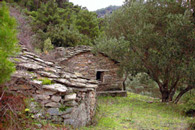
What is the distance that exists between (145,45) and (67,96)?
6064 mm

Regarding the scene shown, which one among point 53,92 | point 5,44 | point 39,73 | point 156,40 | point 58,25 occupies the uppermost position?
point 58,25

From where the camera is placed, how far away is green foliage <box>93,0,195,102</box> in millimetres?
8195

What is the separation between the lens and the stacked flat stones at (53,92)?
445cm

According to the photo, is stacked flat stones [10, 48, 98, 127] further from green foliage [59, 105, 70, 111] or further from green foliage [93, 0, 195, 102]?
green foliage [93, 0, 195, 102]

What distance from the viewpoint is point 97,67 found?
12164mm

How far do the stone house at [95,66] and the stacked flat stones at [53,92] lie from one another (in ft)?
18.6

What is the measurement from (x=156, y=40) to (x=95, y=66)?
15.3ft

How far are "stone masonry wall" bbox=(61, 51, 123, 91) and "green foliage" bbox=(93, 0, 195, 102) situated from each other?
4.53 feet

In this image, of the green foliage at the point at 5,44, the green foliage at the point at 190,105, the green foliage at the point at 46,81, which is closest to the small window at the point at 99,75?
the green foliage at the point at 190,105

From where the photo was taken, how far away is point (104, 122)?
20.7 ft

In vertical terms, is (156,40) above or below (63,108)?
above

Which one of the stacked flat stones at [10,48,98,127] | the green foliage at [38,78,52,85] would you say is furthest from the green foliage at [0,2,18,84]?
the green foliage at [38,78,52,85]

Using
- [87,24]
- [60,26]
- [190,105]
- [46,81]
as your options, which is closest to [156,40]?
[190,105]

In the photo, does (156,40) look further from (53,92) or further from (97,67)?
(53,92)
